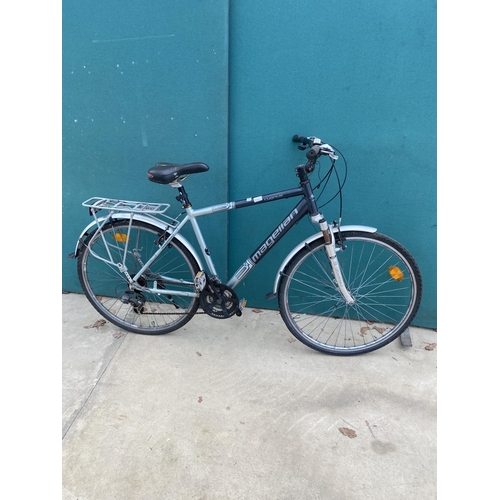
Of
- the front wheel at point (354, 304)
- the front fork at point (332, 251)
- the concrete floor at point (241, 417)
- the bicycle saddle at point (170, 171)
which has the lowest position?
the concrete floor at point (241, 417)

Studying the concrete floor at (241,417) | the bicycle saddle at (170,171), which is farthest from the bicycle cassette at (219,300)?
the bicycle saddle at (170,171)

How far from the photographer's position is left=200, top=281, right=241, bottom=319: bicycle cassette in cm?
255

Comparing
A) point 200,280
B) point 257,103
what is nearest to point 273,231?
point 200,280

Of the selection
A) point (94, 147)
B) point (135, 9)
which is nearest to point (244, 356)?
point (94, 147)

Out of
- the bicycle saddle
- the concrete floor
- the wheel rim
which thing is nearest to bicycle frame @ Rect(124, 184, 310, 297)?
the bicycle saddle

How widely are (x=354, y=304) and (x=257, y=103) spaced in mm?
1607

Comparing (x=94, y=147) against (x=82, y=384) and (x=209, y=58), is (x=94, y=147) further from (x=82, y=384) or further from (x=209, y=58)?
(x=82, y=384)

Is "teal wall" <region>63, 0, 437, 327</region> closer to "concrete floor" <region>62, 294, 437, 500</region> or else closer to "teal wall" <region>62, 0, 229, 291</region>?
A: "teal wall" <region>62, 0, 229, 291</region>

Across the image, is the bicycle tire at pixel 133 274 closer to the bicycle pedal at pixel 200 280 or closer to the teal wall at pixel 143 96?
the bicycle pedal at pixel 200 280

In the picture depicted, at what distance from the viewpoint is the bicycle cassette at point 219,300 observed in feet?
8.38

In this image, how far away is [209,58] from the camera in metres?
2.53

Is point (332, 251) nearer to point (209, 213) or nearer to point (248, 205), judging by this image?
point (248, 205)

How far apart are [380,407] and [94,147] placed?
8.95ft

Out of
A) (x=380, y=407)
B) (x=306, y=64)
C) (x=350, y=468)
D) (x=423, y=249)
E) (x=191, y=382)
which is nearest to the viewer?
(x=350, y=468)
